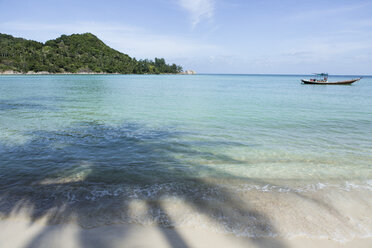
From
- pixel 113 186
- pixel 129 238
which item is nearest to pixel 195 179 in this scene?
pixel 113 186

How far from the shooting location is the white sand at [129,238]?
385cm

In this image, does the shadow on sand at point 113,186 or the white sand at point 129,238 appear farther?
the shadow on sand at point 113,186

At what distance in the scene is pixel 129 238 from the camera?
399cm

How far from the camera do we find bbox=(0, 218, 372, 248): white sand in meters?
3.85

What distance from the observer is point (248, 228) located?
4293mm

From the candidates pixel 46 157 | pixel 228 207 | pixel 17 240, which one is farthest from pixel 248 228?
pixel 46 157

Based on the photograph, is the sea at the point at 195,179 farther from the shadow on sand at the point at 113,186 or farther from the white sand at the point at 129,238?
the white sand at the point at 129,238

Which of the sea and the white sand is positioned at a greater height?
the white sand

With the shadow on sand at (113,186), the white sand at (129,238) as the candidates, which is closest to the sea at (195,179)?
the shadow on sand at (113,186)

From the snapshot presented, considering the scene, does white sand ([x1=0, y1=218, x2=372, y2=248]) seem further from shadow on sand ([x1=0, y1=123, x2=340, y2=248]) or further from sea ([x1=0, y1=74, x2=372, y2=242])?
sea ([x1=0, y1=74, x2=372, y2=242])

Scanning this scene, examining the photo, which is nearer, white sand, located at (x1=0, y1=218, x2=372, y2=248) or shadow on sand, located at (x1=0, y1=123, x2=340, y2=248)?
white sand, located at (x1=0, y1=218, x2=372, y2=248)

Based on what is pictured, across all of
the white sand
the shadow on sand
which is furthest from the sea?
Result: the white sand

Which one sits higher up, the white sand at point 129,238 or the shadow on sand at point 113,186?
the white sand at point 129,238

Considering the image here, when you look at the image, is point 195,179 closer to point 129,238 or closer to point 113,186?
point 113,186
